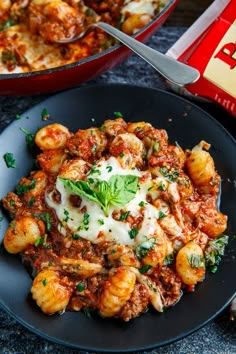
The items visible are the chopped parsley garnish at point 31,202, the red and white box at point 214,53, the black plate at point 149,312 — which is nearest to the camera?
the black plate at point 149,312

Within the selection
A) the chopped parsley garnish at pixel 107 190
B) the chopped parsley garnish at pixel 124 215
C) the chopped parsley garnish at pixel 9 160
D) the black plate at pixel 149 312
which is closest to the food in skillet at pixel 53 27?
the black plate at pixel 149 312

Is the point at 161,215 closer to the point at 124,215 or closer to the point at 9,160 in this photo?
the point at 124,215

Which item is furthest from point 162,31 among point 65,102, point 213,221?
point 213,221

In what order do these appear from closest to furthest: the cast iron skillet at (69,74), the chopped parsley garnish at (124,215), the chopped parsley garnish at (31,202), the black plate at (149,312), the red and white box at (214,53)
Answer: the black plate at (149,312) → the chopped parsley garnish at (124,215) → the chopped parsley garnish at (31,202) → the cast iron skillet at (69,74) → the red and white box at (214,53)

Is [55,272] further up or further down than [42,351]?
further up

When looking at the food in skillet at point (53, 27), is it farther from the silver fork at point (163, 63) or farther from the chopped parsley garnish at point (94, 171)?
the chopped parsley garnish at point (94, 171)

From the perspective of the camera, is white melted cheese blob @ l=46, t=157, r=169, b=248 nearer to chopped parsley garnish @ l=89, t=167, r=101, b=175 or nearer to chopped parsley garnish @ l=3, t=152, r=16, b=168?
chopped parsley garnish @ l=89, t=167, r=101, b=175

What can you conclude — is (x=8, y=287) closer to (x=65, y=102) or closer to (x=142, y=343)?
(x=142, y=343)
